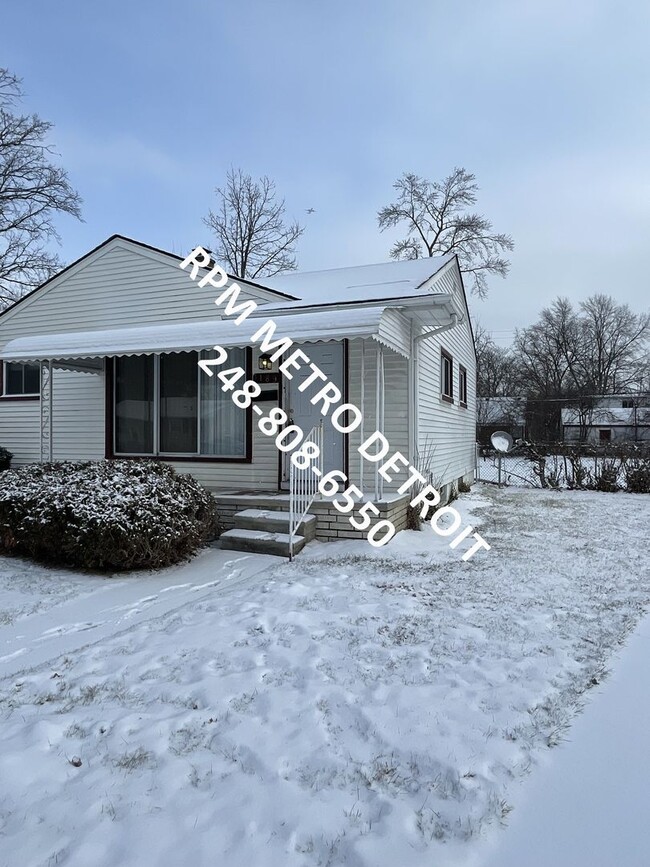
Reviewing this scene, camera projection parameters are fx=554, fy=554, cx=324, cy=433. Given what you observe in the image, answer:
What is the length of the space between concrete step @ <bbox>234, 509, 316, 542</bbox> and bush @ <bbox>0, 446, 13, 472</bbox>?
5864mm

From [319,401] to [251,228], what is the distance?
2194 cm

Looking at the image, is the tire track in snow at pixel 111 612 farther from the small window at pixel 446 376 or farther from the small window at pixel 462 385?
the small window at pixel 462 385

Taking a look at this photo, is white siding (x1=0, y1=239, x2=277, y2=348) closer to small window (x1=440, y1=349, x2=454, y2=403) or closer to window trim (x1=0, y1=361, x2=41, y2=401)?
window trim (x1=0, y1=361, x2=41, y2=401)

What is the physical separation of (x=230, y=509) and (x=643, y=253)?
32.1 metres

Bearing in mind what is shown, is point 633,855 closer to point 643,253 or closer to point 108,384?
point 108,384

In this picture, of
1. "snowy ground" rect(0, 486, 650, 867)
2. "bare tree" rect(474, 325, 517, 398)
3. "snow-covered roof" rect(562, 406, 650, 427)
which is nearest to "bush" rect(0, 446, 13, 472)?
"snowy ground" rect(0, 486, 650, 867)

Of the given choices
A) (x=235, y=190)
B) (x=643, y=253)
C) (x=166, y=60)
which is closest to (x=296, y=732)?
(x=166, y=60)

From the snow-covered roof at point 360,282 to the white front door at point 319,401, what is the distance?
702 mm

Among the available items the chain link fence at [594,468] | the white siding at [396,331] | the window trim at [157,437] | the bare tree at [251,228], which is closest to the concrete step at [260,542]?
the window trim at [157,437]

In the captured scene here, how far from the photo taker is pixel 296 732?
2.56m

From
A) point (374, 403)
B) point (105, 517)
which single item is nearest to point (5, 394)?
point (105, 517)

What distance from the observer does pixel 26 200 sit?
21.3m

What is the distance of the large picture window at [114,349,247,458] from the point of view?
8.32 meters

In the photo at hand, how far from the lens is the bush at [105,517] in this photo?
204 inches
